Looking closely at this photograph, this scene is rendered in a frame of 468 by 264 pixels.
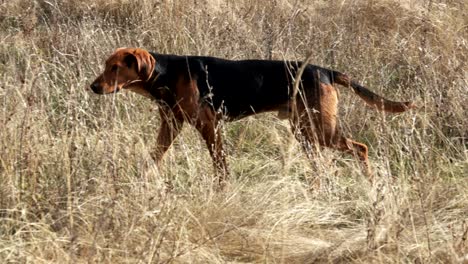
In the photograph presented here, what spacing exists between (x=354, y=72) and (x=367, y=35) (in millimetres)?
1157

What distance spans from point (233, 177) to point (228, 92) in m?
0.87

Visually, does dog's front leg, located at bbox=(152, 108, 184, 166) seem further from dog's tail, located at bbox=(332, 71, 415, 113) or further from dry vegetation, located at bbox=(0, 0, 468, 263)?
dog's tail, located at bbox=(332, 71, 415, 113)

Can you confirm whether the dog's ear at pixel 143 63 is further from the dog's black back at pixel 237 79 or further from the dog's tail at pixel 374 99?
the dog's tail at pixel 374 99

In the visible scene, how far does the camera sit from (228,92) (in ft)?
17.5

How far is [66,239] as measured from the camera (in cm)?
346

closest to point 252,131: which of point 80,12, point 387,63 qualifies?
point 387,63

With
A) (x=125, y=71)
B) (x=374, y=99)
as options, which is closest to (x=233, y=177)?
(x=125, y=71)

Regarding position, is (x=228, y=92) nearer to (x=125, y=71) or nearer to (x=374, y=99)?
(x=125, y=71)

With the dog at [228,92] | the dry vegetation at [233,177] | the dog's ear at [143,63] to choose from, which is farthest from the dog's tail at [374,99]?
the dog's ear at [143,63]

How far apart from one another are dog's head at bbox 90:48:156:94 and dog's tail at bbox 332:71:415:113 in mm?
1254

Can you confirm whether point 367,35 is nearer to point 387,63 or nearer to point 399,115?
point 387,63

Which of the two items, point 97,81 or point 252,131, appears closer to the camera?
point 97,81

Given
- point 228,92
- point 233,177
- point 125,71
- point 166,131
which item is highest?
point 125,71

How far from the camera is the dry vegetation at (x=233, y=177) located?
11.5ft
